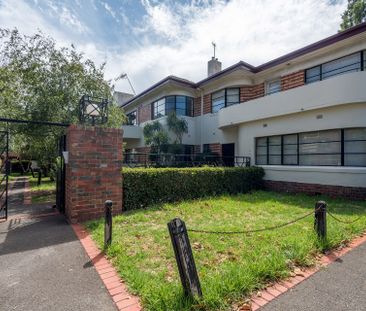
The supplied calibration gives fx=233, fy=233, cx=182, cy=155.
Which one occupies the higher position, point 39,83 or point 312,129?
point 39,83

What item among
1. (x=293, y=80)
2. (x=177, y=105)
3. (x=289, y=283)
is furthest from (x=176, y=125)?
(x=289, y=283)

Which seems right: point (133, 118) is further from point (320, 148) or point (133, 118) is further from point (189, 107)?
point (320, 148)

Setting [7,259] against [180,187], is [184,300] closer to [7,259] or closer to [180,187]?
[7,259]

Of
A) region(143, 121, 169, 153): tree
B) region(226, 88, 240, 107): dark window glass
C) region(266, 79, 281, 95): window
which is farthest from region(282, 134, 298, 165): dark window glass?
region(143, 121, 169, 153): tree

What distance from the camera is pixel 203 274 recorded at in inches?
125

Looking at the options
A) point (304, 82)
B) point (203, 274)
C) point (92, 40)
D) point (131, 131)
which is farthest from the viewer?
point (131, 131)

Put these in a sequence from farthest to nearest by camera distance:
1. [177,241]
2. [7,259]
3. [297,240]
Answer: [297,240] → [7,259] → [177,241]

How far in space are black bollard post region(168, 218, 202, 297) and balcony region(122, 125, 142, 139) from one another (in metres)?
18.3

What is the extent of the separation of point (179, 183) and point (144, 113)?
43.8 feet

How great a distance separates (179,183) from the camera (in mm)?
8383

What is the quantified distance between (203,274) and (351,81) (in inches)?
360

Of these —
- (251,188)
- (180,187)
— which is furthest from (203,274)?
(251,188)

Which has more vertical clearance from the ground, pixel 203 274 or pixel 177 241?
pixel 177 241

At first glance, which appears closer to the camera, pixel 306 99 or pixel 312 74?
pixel 306 99
